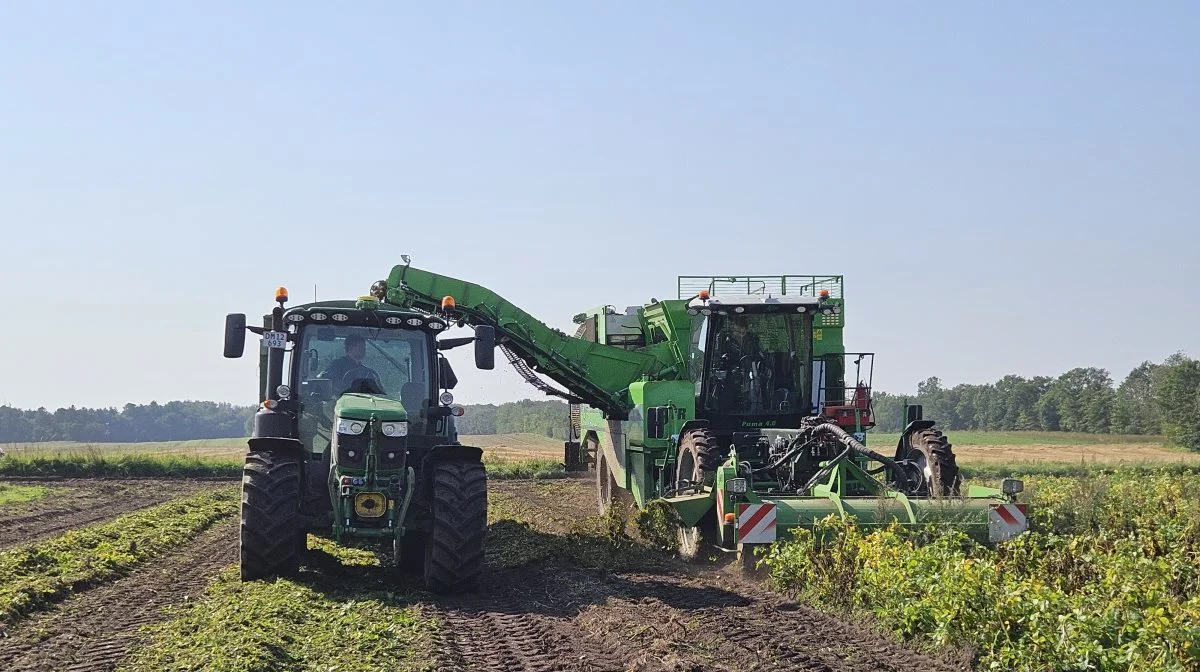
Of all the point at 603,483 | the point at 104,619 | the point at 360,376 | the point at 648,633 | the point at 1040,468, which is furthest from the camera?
the point at 1040,468

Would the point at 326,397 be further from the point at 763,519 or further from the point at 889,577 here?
the point at 889,577

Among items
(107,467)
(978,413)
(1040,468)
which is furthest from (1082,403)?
(107,467)

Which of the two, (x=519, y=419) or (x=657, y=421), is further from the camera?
(x=519, y=419)

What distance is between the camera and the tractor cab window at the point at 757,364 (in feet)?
49.8

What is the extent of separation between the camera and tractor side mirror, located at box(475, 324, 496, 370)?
1102 centimetres

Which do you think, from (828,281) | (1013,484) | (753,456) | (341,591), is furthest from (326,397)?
(828,281)

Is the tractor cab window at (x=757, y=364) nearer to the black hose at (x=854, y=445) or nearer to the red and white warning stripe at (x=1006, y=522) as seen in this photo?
the black hose at (x=854, y=445)

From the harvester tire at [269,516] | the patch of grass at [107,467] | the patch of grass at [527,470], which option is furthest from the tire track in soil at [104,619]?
the patch of grass at [107,467]

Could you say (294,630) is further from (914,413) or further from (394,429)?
(914,413)

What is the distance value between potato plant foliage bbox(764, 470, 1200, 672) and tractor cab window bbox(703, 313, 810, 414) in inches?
167

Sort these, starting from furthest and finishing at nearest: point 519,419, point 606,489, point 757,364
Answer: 1. point 519,419
2. point 606,489
3. point 757,364

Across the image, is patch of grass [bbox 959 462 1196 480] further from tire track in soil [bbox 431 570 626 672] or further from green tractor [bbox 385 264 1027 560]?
tire track in soil [bbox 431 570 626 672]

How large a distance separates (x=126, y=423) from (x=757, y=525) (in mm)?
122808

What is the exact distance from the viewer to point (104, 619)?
28.9 ft
